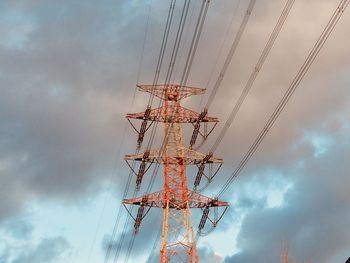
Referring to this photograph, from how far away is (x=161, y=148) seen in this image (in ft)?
158

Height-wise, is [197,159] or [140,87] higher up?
[140,87]

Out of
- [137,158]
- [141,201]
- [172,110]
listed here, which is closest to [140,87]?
[172,110]

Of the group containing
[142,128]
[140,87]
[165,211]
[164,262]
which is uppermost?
[140,87]

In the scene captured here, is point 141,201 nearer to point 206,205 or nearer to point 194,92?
point 206,205

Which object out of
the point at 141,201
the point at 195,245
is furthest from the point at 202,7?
the point at 141,201

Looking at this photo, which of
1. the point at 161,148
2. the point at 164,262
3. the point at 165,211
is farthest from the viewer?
the point at 161,148

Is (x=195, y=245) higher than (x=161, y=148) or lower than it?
lower

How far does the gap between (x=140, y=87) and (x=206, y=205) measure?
12375mm

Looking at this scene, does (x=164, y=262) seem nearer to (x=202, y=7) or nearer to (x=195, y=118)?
(x=195, y=118)

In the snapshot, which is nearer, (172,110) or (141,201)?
(141,201)

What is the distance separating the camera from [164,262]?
41.7m

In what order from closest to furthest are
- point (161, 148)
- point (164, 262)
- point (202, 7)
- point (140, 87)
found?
point (202, 7), point (164, 262), point (161, 148), point (140, 87)

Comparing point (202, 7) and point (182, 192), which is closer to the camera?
point (202, 7)

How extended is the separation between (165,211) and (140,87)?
12.3 meters
